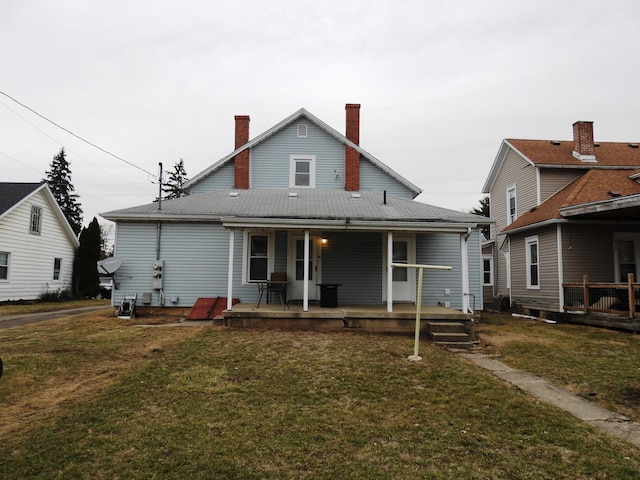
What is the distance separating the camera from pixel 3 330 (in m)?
9.95

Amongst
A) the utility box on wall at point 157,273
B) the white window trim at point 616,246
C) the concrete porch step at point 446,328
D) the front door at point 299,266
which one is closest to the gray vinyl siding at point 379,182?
the front door at point 299,266

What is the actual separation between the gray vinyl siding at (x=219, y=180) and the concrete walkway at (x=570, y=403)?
37.2 feet

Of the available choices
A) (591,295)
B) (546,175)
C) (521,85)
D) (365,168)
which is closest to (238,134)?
(365,168)

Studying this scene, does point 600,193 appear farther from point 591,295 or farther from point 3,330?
point 3,330

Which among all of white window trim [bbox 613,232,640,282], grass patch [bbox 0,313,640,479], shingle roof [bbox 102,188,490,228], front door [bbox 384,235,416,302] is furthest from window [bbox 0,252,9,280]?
white window trim [bbox 613,232,640,282]

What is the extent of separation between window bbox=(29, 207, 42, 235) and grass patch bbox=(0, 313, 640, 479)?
592 inches

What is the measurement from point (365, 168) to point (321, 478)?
13.2 meters

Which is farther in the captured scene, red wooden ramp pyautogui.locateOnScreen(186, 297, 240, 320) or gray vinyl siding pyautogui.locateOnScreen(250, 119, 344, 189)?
gray vinyl siding pyautogui.locateOnScreen(250, 119, 344, 189)

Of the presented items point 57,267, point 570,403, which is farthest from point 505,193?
point 57,267

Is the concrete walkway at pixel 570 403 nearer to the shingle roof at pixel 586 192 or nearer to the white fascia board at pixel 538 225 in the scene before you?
the white fascia board at pixel 538 225

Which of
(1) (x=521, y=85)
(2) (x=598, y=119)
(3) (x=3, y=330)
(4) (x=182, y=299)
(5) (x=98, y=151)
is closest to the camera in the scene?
(3) (x=3, y=330)

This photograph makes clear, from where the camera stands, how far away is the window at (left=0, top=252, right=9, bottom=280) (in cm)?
1738

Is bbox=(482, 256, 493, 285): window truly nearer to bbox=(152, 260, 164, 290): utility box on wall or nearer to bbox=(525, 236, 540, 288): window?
bbox=(525, 236, 540, 288): window

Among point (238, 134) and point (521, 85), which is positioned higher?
point (521, 85)
